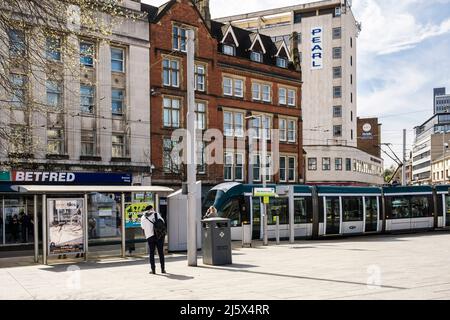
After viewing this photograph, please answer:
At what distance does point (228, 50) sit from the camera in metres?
46.4

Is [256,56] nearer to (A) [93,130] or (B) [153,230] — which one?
(A) [93,130]

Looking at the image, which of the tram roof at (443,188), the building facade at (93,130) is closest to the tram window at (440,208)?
the tram roof at (443,188)

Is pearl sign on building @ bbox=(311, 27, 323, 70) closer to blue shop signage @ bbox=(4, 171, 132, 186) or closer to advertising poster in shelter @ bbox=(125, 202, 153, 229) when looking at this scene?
blue shop signage @ bbox=(4, 171, 132, 186)

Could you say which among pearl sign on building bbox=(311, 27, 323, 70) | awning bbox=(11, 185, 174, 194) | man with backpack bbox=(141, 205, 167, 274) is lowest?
man with backpack bbox=(141, 205, 167, 274)

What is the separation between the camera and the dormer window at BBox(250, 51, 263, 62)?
48.7 metres

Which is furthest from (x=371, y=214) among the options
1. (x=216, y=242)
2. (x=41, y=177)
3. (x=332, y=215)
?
(x=41, y=177)

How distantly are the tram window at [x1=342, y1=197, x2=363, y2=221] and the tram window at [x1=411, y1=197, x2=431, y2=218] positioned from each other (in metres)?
4.48

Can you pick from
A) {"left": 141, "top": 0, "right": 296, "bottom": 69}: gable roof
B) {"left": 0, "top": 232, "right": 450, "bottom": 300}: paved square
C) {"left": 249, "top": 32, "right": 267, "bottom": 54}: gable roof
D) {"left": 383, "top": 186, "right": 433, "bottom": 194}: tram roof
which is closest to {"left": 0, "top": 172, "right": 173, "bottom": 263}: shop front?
{"left": 0, "top": 232, "right": 450, "bottom": 300}: paved square

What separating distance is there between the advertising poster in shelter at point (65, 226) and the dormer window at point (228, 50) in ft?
101

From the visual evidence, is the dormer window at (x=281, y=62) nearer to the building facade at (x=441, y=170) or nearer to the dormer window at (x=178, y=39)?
the dormer window at (x=178, y=39)

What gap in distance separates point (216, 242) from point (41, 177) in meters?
15.7

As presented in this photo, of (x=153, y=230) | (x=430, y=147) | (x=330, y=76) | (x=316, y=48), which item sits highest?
(x=316, y=48)

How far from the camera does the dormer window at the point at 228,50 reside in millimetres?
46019

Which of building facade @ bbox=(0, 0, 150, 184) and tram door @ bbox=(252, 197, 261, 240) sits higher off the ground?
building facade @ bbox=(0, 0, 150, 184)
